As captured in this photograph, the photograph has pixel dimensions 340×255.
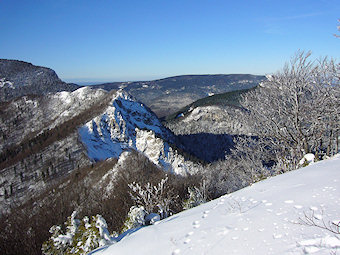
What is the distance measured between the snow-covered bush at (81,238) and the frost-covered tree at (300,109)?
935cm

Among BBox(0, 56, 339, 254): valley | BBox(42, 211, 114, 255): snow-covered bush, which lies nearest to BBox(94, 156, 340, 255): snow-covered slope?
BBox(42, 211, 114, 255): snow-covered bush

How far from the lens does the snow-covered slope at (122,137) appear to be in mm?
67312

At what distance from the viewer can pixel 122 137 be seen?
77188 millimetres

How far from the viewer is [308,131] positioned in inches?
511

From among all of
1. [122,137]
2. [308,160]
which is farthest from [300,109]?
[122,137]

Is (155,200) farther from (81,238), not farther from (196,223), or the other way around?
(196,223)

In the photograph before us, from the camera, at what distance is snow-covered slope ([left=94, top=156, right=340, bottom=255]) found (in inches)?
173

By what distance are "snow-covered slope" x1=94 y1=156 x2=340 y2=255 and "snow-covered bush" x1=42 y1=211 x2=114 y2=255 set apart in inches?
27.8

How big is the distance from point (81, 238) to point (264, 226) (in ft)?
20.6

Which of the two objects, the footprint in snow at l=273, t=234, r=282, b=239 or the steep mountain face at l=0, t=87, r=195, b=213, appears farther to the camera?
the steep mountain face at l=0, t=87, r=195, b=213

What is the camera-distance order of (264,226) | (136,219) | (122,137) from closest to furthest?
(264,226) → (136,219) → (122,137)

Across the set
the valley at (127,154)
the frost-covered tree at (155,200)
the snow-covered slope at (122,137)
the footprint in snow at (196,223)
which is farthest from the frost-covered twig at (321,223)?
the snow-covered slope at (122,137)

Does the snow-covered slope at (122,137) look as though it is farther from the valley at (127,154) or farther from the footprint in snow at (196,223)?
the footprint in snow at (196,223)

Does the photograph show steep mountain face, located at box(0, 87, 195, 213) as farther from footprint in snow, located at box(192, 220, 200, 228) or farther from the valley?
footprint in snow, located at box(192, 220, 200, 228)
